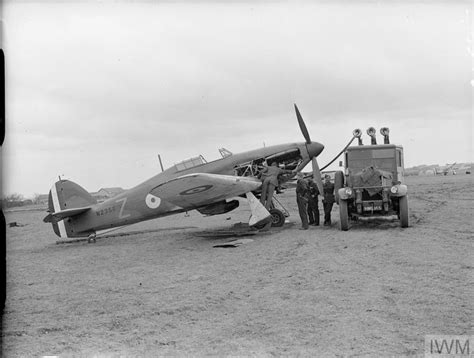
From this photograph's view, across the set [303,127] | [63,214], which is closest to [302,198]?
[303,127]

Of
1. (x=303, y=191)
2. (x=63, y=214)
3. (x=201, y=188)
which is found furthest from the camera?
(x=63, y=214)

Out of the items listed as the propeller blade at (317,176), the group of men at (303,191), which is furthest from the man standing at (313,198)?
the propeller blade at (317,176)

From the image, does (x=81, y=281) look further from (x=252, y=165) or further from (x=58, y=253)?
(x=252, y=165)

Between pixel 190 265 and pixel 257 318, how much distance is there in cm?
405

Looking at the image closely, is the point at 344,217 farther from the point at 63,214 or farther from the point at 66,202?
the point at 66,202

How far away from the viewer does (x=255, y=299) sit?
6.11m

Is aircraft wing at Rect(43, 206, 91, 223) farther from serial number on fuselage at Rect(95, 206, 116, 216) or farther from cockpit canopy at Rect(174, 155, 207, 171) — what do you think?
cockpit canopy at Rect(174, 155, 207, 171)

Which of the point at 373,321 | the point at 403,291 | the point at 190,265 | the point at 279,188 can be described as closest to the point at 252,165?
the point at 279,188

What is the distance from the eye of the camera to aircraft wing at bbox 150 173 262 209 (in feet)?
40.6

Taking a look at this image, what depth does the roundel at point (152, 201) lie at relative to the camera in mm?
13562

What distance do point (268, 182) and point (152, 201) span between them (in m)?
3.43

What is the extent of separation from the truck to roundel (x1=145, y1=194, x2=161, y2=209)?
16.9 feet

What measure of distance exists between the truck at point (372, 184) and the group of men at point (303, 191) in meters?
0.68

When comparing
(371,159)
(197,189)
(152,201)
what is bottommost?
(152,201)
